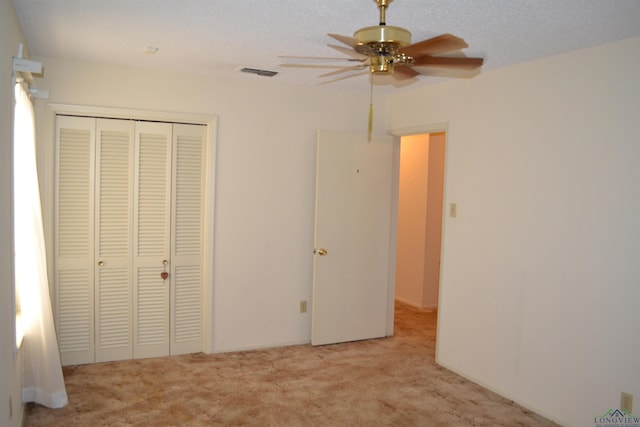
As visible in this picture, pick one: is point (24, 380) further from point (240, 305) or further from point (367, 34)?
point (367, 34)

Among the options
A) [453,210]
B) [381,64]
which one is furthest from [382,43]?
[453,210]

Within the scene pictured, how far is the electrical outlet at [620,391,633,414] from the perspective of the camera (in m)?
2.82

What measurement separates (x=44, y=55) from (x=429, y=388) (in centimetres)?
384

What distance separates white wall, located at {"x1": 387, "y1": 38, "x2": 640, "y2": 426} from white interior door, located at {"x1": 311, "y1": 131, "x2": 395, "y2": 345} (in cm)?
81

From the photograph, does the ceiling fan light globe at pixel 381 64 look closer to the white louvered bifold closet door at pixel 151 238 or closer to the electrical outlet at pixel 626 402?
the electrical outlet at pixel 626 402

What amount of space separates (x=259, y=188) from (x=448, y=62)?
8.20 feet

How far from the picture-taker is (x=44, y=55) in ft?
12.1

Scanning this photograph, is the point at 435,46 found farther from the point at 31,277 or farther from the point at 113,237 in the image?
the point at 113,237

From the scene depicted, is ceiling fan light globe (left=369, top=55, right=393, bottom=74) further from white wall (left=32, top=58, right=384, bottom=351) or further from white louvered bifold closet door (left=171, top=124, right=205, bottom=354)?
white louvered bifold closet door (left=171, top=124, right=205, bottom=354)

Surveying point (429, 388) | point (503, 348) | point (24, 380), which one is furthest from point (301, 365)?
point (24, 380)

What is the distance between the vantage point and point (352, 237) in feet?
15.4

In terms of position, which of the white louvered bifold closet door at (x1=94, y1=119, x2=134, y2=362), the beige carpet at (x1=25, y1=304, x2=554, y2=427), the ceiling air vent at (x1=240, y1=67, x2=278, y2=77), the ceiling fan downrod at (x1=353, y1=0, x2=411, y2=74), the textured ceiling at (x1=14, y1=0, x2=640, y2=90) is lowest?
the beige carpet at (x1=25, y1=304, x2=554, y2=427)

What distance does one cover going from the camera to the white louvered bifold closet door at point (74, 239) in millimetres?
A: 3841

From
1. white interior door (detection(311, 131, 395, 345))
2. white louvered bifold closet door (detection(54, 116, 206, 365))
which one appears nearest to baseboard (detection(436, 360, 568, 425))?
white interior door (detection(311, 131, 395, 345))
